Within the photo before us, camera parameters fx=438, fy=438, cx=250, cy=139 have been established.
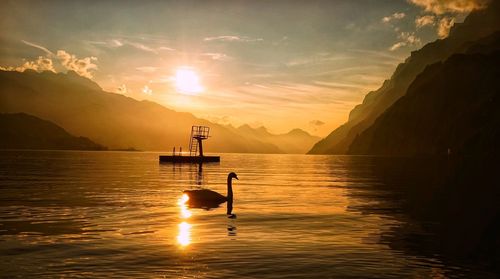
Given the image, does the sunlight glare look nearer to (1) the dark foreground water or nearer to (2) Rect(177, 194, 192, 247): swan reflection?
(2) Rect(177, 194, 192, 247): swan reflection

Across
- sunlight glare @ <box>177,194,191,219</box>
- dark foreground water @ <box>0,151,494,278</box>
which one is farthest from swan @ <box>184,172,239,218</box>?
dark foreground water @ <box>0,151,494,278</box>

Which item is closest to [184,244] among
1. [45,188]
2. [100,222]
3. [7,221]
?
[100,222]

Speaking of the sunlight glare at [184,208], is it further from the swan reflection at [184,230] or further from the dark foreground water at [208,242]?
the dark foreground water at [208,242]

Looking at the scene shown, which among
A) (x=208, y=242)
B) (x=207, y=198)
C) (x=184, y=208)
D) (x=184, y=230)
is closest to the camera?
(x=208, y=242)

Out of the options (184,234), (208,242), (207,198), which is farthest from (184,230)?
(207,198)

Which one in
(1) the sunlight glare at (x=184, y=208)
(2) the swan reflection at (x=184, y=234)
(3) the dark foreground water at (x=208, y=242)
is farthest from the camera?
(1) the sunlight glare at (x=184, y=208)

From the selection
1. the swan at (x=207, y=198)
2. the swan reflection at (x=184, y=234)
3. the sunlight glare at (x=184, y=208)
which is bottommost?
the swan reflection at (x=184, y=234)

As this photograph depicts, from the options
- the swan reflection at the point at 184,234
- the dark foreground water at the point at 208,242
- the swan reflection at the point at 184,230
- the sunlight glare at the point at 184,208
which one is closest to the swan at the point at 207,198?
the sunlight glare at the point at 184,208

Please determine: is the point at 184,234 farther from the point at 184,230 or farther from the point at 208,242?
the point at 208,242

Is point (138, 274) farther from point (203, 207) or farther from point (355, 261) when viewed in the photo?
point (203, 207)

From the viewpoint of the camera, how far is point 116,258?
1593 centimetres

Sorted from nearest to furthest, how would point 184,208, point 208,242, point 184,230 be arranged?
point 208,242, point 184,230, point 184,208

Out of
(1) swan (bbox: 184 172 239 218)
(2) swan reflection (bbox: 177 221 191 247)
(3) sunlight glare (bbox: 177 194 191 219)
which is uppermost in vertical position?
(1) swan (bbox: 184 172 239 218)

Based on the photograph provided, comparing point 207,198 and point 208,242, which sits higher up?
point 207,198
